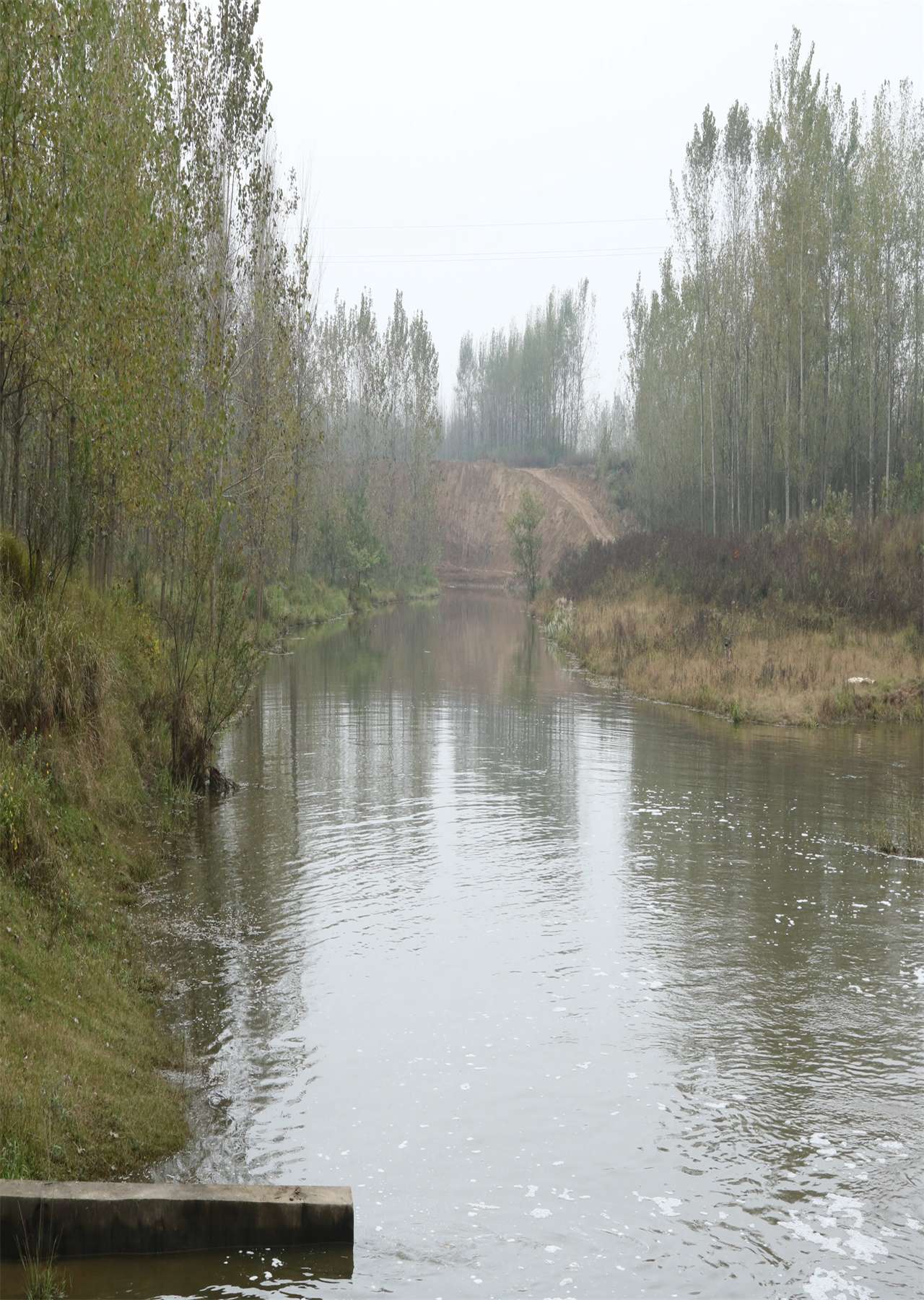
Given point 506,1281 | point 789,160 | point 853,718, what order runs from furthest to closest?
point 789,160 < point 853,718 < point 506,1281

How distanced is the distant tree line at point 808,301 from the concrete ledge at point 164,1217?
32.2 metres

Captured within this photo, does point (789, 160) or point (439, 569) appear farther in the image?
point (439, 569)

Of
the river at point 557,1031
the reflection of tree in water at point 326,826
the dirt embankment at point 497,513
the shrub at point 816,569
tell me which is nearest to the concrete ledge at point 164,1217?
the river at point 557,1031

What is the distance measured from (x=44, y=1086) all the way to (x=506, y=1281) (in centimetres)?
232

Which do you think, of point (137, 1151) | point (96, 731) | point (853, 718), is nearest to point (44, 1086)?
point (137, 1151)

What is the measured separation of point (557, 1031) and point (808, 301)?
1376 inches

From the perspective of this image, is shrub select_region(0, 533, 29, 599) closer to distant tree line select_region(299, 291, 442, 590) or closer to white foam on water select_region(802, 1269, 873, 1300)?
white foam on water select_region(802, 1269, 873, 1300)

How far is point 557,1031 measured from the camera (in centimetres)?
800

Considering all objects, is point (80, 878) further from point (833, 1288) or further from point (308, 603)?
point (308, 603)

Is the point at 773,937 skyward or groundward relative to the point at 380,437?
groundward

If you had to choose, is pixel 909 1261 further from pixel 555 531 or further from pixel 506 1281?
pixel 555 531

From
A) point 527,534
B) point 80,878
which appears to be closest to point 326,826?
point 80,878

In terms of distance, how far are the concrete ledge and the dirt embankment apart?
82.7 meters

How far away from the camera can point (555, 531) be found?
89188mm
